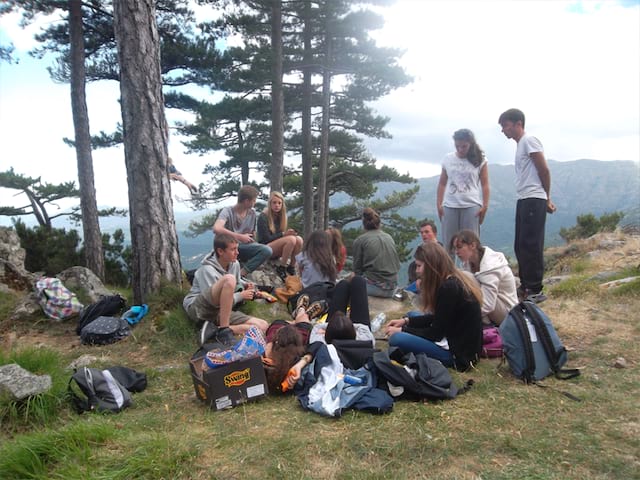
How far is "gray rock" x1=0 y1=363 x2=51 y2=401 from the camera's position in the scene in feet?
10.2

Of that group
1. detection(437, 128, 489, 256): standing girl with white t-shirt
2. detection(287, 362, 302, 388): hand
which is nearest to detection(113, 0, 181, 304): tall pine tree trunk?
detection(287, 362, 302, 388): hand

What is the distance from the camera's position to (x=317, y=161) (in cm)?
1817

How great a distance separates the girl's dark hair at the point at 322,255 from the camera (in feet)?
17.0

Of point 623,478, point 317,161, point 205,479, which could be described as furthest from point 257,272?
point 317,161

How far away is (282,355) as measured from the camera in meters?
3.48

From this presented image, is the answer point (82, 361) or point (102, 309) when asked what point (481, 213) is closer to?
point (82, 361)

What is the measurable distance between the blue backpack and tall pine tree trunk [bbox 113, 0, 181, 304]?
4.22 meters

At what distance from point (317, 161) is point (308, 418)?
52.1ft

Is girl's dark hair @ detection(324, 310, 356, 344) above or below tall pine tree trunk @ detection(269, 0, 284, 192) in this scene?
below

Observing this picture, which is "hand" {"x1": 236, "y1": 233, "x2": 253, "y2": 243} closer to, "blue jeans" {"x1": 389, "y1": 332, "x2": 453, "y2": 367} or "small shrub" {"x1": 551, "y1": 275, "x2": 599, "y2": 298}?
"blue jeans" {"x1": 389, "y1": 332, "x2": 453, "y2": 367}

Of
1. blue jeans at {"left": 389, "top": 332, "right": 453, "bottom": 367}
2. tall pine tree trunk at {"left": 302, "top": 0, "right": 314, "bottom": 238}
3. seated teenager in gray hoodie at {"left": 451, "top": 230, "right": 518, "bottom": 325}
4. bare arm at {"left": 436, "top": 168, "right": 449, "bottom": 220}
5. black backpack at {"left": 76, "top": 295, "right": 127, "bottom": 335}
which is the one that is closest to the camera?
blue jeans at {"left": 389, "top": 332, "right": 453, "bottom": 367}

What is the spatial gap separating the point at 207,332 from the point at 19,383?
1716mm

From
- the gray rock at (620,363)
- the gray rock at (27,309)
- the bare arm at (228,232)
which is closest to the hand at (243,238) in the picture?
the bare arm at (228,232)

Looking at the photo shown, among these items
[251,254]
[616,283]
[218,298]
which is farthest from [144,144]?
[616,283]
